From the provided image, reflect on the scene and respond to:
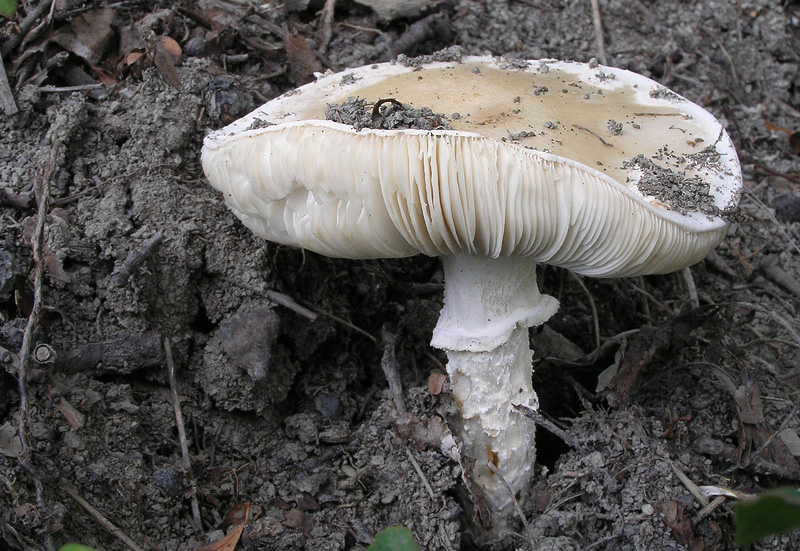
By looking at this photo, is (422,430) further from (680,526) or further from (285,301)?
(680,526)

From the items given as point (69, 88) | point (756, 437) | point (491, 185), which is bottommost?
point (756, 437)

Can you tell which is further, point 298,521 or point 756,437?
point 756,437

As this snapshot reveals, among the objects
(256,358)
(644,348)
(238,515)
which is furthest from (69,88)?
(644,348)

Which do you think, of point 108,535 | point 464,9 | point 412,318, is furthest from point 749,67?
point 108,535

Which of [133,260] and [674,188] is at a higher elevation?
[674,188]

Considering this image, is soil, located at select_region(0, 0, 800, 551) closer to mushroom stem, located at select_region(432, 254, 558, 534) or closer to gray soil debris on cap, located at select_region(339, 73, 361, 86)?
mushroom stem, located at select_region(432, 254, 558, 534)

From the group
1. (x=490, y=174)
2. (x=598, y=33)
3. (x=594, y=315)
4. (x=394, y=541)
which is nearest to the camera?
(x=394, y=541)

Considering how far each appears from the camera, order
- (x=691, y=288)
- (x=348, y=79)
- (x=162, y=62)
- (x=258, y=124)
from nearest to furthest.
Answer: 1. (x=258, y=124)
2. (x=348, y=79)
3. (x=162, y=62)
4. (x=691, y=288)

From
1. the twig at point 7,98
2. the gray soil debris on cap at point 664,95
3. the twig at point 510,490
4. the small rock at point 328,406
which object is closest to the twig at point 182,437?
the small rock at point 328,406
